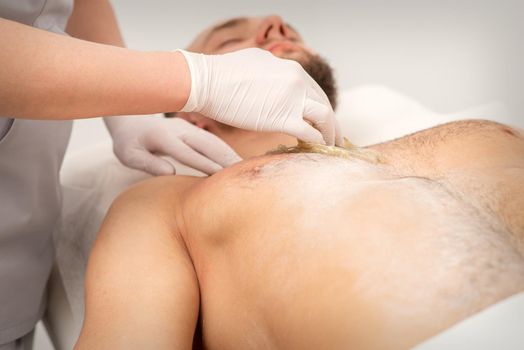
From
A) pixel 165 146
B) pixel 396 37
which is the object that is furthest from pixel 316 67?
pixel 396 37

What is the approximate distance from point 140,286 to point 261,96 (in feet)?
1.41

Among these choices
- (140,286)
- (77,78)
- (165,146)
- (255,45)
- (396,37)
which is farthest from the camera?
(396,37)

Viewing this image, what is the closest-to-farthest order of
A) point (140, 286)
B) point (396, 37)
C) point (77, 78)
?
point (77, 78) → point (140, 286) → point (396, 37)

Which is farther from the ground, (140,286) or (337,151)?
(337,151)

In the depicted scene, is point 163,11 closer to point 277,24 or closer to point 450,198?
point 277,24

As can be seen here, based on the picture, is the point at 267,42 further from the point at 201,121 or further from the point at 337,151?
the point at 337,151

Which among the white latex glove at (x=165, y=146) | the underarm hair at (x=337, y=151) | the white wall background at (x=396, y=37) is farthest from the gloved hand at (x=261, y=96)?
the white wall background at (x=396, y=37)

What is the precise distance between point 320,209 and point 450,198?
220 mm

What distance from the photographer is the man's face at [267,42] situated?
1.72 m

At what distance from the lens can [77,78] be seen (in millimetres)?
950

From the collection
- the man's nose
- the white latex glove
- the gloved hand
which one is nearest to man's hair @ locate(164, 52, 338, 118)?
the man's nose

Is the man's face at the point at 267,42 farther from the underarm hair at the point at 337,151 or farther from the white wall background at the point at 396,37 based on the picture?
the white wall background at the point at 396,37

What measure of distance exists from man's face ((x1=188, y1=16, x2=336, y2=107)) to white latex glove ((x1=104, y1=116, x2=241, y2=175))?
0.29 metres

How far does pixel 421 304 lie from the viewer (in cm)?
82
